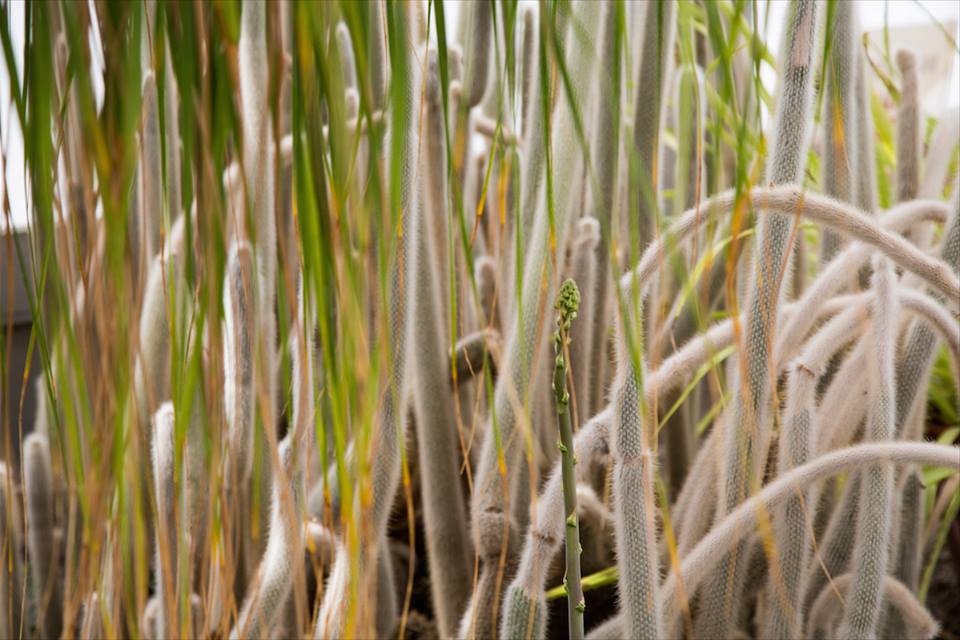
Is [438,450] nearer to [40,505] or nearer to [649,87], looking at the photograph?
[649,87]

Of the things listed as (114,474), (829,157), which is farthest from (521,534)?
(114,474)

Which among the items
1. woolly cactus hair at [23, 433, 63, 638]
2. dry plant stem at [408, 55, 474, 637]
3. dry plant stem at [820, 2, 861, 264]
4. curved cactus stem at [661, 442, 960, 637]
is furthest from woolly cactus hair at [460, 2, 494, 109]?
woolly cactus hair at [23, 433, 63, 638]

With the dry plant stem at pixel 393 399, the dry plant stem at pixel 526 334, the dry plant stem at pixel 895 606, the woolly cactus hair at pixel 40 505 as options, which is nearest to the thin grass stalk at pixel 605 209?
the dry plant stem at pixel 526 334

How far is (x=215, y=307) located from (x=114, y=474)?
0.07 meters

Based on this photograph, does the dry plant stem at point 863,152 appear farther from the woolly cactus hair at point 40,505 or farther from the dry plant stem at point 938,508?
the woolly cactus hair at point 40,505

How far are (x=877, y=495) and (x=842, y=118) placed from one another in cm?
22

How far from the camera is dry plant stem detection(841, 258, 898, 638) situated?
55cm

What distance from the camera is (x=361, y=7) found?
0.28 meters

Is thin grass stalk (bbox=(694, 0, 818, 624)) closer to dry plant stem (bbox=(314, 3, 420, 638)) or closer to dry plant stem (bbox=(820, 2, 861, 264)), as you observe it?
dry plant stem (bbox=(820, 2, 861, 264))

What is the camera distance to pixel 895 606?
2.12 feet

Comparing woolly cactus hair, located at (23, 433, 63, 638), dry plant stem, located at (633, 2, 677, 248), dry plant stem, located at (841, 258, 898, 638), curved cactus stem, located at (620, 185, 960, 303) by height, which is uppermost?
dry plant stem, located at (633, 2, 677, 248)

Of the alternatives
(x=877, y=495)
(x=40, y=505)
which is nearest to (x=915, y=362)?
(x=877, y=495)

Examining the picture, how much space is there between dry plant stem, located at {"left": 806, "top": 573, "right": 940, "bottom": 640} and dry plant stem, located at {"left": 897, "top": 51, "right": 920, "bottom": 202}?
38cm

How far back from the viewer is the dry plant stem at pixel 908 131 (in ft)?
2.77
